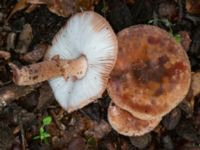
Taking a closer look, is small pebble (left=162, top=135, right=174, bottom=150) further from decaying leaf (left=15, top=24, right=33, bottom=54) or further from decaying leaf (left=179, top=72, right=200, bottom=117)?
decaying leaf (left=15, top=24, right=33, bottom=54)

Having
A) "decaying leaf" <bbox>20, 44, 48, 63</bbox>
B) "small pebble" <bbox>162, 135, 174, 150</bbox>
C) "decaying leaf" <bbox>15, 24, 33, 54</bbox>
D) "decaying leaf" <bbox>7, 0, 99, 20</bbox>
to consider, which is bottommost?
"small pebble" <bbox>162, 135, 174, 150</bbox>

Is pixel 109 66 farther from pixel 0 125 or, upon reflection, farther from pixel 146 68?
pixel 0 125

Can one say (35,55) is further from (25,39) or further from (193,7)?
(193,7)

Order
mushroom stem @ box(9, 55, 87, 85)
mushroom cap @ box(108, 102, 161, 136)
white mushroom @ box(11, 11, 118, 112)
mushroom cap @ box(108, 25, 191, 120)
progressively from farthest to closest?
mushroom cap @ box(108, 102, 161, 136), mushroom cap @ box(108, 25, 191, 120), white mushroom @ box(11, 11, 118, 112), mushroom stem @ box(9, 55, 87, 85)

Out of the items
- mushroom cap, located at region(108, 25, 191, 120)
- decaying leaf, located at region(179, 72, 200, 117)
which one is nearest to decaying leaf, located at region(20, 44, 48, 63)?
mushroom cap, located at region(108, 25, 191, 120)

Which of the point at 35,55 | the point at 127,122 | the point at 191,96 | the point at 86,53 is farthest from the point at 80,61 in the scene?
the point at 191,96

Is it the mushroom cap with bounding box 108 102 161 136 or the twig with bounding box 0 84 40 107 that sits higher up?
the twig with bounding box 0 84 40 107

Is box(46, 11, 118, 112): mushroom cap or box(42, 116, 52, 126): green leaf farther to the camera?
box(42, 116, 52, 126): green leaf

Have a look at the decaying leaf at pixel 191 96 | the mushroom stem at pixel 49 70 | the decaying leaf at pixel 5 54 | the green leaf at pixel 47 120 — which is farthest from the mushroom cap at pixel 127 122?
the decaying leaf at pixel 5 54
